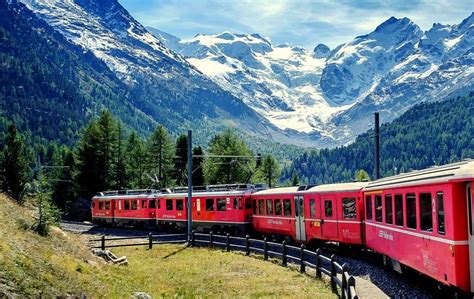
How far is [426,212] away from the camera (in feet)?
56.9

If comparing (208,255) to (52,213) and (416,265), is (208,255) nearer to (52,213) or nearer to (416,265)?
(52,213)

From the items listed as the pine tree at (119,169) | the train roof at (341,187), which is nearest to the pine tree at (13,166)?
the pine tree at (119,169)

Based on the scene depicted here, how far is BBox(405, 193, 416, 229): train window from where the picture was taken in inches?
736

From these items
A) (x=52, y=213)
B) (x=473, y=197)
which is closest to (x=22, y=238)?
(x=52, y=213)

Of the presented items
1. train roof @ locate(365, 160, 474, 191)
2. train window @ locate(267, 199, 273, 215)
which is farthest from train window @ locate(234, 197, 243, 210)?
train roof @ locate(365, 160, 474, 191)

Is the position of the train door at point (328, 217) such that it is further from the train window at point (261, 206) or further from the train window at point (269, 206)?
the train window at point (261, 206)

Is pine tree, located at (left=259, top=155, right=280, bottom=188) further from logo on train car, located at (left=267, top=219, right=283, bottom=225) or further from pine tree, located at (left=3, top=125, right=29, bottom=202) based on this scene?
logo on train car, located at (left=267, top=219, right=283, bottom=225)

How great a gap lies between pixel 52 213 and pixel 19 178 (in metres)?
54.7

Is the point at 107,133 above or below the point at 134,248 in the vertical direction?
above

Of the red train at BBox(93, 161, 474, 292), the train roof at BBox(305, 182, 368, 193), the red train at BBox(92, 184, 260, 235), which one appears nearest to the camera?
the red train at BBox(93, 161, 474, 292)

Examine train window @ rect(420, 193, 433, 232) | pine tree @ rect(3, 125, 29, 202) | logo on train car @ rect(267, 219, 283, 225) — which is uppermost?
pine tree @ rect(3, 125, 29, 202)

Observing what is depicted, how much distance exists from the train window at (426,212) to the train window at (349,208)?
37.0 feet

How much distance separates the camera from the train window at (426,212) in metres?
16.8

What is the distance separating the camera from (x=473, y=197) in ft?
46.2
